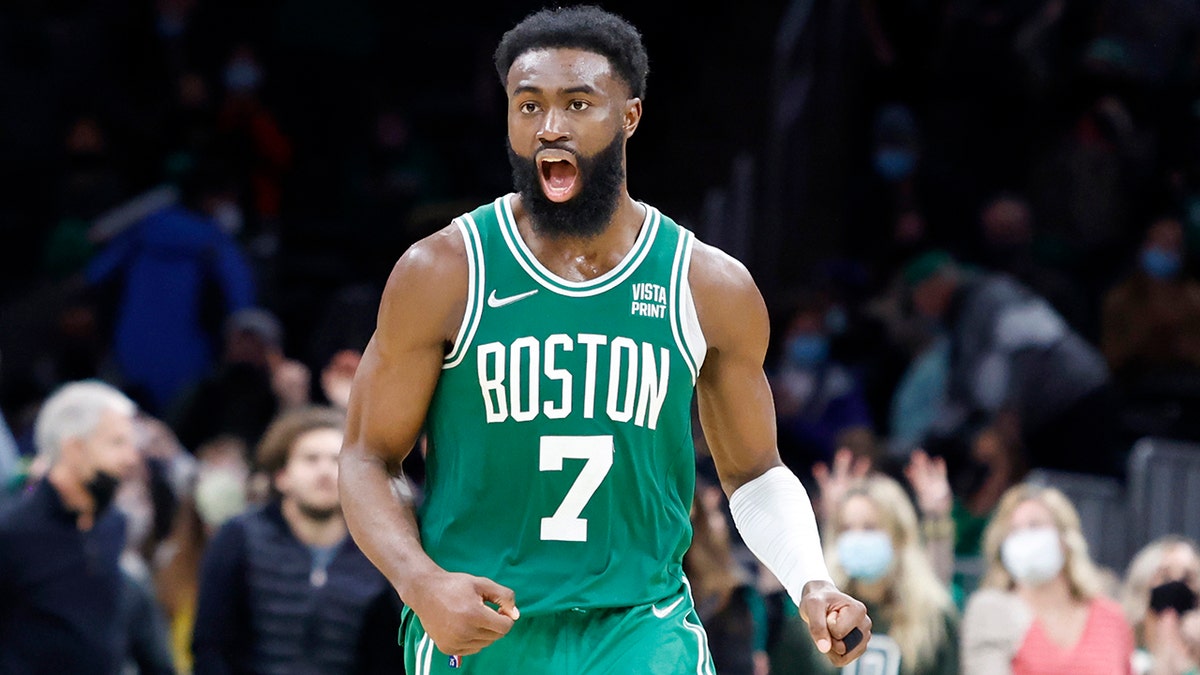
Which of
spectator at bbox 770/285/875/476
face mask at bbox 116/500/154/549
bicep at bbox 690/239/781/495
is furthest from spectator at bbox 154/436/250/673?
bicep at bbox 690/239/781/495

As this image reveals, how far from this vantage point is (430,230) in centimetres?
1134

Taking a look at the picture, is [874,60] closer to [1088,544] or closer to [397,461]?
[1088,544]

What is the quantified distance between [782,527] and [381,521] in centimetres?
88

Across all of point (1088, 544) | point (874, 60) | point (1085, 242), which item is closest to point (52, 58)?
point (874, 60)

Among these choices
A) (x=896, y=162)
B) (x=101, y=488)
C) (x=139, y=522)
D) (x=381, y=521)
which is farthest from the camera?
(x=896, y=162)

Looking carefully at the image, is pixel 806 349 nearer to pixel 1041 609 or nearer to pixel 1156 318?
pixel 1156 318

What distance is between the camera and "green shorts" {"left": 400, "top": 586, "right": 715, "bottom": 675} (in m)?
4.10

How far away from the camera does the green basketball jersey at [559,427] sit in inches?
163

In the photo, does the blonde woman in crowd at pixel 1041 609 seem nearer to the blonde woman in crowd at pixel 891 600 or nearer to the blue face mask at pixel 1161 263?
the blonde woman in crowd at pixel 891 600

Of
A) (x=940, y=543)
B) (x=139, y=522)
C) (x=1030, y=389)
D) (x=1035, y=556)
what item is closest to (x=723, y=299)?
(x=1035, y=556)

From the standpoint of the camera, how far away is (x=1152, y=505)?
10.2m

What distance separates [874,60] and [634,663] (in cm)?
1021

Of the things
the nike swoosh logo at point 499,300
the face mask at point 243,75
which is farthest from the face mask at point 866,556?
the face mask at point 243,75

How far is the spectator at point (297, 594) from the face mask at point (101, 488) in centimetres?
61
